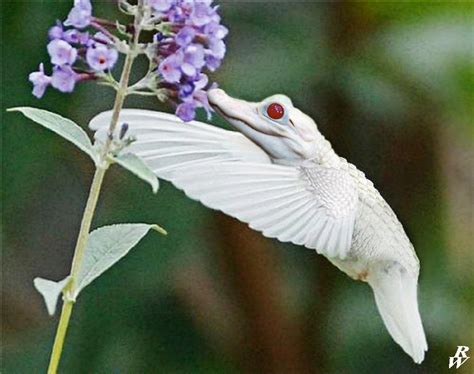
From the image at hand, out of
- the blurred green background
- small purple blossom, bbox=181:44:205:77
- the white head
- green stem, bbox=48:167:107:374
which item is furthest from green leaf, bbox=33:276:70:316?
the blurred green background

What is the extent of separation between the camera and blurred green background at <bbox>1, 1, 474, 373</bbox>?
82cm

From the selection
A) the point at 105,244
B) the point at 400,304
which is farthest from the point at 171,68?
the point at 400,304

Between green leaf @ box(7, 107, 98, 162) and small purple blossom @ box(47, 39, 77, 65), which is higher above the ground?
small purple blossom @ box(47, 39, 77, 65)

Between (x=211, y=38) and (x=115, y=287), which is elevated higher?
(x=211, y=38)

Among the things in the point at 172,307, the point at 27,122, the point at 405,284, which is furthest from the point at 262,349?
the point at 27,122

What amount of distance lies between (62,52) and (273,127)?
0.21 metres

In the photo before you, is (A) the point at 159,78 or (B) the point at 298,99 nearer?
(A) the point at 159,78

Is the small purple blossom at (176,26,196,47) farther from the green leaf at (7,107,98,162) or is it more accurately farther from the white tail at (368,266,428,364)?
the white tail at (368,266,428,364)

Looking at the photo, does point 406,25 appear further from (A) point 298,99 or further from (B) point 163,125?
(B) point 163,125

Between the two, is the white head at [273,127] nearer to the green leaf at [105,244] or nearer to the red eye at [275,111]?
the red eye at [275,111]

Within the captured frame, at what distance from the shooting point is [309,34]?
2.88 ft

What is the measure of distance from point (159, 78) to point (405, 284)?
0.91 ft

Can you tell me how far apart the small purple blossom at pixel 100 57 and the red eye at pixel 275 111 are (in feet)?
0.66
